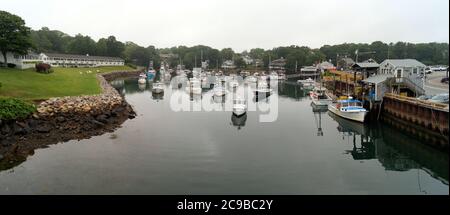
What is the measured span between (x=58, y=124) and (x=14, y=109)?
3.96 meters

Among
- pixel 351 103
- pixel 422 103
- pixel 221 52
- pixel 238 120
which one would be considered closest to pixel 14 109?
pixel 238 120

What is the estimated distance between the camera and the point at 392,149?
108 ft

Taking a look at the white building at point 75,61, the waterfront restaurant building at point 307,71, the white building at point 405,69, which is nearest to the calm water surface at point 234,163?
the white building at point 405,69

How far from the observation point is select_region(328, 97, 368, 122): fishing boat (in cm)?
4353

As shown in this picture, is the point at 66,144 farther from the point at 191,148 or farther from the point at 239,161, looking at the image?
the point at 239,161

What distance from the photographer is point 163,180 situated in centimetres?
2275

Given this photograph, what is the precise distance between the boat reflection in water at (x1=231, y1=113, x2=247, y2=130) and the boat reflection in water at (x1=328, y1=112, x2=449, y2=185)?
11.1 metres

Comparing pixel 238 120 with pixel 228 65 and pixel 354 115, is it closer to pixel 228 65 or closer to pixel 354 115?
pixel 354 115

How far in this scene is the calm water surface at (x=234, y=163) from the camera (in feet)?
71.6

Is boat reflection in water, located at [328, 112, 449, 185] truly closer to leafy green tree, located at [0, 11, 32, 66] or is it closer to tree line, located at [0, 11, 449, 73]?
leafy green tree, located at [0, 11, 32, 66]

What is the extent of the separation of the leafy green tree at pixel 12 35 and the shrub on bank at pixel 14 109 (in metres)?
→ 33.9

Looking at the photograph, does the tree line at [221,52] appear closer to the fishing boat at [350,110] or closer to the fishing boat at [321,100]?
the fishing boat at [321,100]
